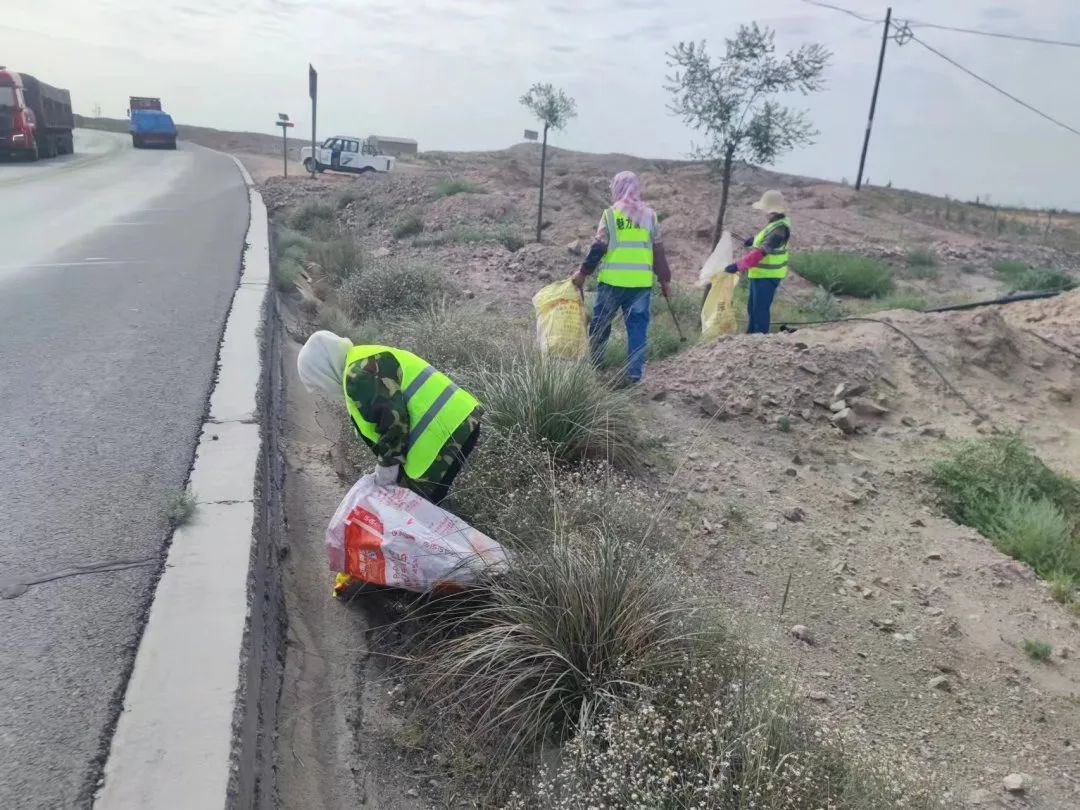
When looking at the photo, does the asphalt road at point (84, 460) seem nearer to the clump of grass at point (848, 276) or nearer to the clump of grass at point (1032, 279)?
the clump of grass at point (848, 276)

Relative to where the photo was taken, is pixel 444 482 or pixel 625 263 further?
pixel 625 263

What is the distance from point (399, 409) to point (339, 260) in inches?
323

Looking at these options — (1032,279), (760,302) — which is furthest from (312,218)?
(1032,279)

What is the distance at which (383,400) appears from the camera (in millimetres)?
3797

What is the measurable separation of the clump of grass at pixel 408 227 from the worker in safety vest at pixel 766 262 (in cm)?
901

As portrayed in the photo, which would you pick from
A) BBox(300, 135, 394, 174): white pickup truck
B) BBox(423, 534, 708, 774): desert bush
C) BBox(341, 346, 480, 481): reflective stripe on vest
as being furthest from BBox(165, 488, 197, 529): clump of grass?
BBox(300, 135, 394, 174): white pickup truck

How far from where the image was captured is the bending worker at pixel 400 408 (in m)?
3.80

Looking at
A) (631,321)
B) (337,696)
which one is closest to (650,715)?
(337,696)

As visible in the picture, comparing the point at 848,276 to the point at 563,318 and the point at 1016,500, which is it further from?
the point at 1016,500

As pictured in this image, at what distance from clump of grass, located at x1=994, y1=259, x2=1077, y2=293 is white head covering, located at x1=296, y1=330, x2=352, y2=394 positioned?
12809mm

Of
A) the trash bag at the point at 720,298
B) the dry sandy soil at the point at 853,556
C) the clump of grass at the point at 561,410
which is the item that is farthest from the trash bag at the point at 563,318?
the trash bag at the point at 720,298

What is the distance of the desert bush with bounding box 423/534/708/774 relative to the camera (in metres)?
2.97

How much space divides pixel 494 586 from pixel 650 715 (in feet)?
3.01

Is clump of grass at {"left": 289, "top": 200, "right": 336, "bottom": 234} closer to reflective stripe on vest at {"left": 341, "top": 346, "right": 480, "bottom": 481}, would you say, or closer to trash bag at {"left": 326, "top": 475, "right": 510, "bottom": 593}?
reflective stripe on vest at {"left": 341, "top": 346, "right": 480, "bottom": 481}
